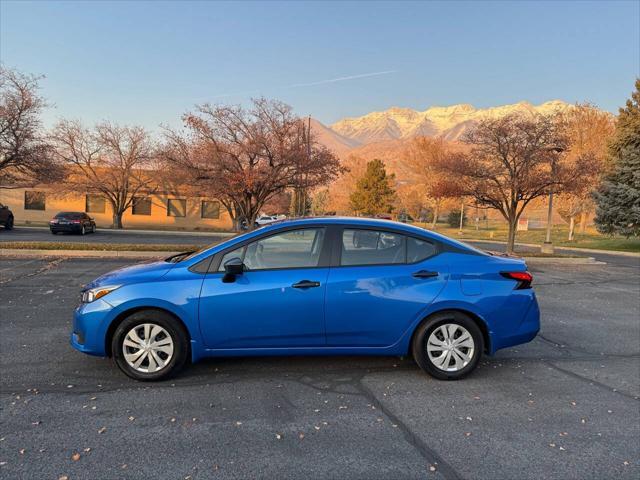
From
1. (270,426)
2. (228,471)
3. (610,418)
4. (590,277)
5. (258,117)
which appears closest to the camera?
(228,471)

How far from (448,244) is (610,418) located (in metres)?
1.99

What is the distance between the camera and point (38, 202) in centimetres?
3928

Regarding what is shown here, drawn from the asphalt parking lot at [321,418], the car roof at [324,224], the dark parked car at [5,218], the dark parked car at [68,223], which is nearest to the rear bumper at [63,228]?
the dark parked car at [68,223]

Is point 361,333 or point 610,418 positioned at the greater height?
point 361,333

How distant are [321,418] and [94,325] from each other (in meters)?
2.27

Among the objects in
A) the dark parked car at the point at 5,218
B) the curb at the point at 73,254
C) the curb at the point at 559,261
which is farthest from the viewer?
the dark parked car at the point at 5,218

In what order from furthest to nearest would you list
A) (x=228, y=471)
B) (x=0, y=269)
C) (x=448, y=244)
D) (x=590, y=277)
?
(x=590, y=277) → (x=0, y=269) → (x=448, y=244) → (x=228, y=471)

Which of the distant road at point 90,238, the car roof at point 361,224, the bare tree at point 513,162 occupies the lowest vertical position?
the distant road at point 90,238

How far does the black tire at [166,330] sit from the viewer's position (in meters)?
3.99

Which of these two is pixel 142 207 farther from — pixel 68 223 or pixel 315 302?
pixel 315 302

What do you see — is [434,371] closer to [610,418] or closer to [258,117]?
[610,418]

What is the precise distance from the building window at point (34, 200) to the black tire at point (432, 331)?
43.1 meters

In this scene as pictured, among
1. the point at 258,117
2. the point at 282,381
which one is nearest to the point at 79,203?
the point at 258,117

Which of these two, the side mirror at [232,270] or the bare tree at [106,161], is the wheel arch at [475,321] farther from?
the bare tree at [106,161]
